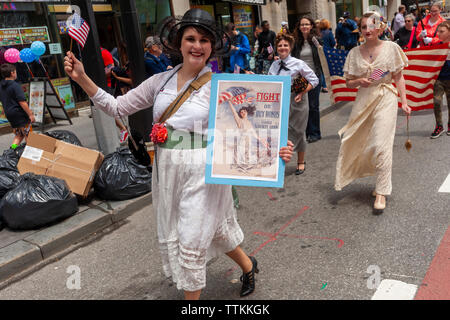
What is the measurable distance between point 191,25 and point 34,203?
107 inches

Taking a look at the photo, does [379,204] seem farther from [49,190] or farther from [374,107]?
[49,190]

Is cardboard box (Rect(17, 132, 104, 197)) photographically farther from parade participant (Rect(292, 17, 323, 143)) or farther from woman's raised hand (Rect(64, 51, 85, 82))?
parade participant (Rect(292, 17, 323, 143))

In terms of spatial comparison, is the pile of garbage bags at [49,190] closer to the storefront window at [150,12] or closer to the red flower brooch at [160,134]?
the red flower brooch at [160,134]

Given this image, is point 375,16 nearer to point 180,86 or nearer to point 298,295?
point 180,86

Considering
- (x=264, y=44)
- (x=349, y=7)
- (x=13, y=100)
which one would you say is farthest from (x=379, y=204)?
(x=349, y=7)

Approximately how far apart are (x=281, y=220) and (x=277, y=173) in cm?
202

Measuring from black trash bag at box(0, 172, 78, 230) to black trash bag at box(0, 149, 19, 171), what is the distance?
76 centimetres

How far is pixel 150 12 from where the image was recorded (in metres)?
12.6

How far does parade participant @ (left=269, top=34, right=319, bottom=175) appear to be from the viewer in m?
5.30

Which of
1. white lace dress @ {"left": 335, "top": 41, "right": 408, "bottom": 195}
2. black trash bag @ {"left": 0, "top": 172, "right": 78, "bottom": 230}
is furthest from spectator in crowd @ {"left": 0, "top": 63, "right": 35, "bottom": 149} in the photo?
white lace dress @ {"left": 335, "top": 41, "right": 408, "bottom": 195}

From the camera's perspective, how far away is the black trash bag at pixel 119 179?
487cm

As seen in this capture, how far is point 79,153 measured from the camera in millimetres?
4898

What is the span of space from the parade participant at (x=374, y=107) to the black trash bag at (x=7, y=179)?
3.63 m

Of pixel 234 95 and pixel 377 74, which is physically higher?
pixel 234 95
